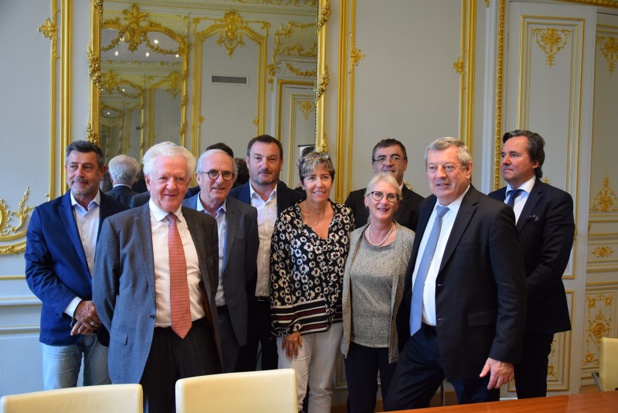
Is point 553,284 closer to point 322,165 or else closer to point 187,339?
point 322,165

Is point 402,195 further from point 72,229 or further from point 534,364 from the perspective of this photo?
point 72,229

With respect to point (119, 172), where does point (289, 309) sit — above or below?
below

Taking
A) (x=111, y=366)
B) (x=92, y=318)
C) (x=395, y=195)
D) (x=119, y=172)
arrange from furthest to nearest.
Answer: (x=119, y=172)
(x=395, y=195)
(x=92, y=318)
(x=111, y=366)

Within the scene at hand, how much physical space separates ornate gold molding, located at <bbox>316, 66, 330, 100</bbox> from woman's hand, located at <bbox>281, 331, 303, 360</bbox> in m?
1.67

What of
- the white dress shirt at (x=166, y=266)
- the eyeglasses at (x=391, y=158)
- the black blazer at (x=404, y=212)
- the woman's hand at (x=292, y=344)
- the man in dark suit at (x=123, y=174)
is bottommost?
the woman's hand at (x=292, y=344)

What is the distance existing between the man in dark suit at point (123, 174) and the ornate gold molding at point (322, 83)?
129 centimetres

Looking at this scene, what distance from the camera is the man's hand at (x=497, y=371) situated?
7.28 feet

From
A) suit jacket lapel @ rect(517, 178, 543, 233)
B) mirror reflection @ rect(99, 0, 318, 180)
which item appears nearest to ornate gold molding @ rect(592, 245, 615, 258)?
suit jacket lapel @ rect(517, 178, 543, 233)

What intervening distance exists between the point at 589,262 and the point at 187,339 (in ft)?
11.8

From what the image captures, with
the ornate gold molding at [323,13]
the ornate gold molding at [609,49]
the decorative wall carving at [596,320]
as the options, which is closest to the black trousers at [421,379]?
the ornate gold molding at [323,13]

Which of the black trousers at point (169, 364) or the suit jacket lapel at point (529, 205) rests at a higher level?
the suit jacket lapel at point (529, 205)

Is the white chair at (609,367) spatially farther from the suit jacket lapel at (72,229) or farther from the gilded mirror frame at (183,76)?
the suit jacket lapel at (72,229)

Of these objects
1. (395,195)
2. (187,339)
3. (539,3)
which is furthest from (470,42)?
(187,339)

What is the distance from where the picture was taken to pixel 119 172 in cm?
324
